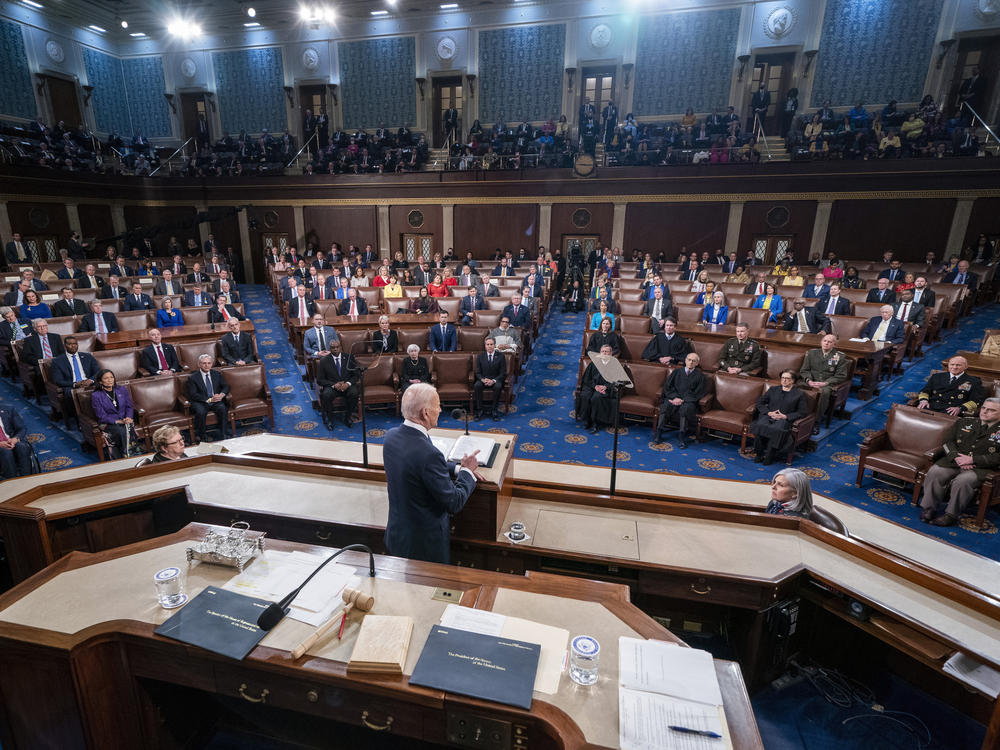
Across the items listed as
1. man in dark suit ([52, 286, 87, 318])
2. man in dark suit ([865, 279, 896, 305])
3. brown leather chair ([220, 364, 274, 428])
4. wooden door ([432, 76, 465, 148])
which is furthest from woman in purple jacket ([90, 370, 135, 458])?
wooden door ([432, 76, 465, 148])

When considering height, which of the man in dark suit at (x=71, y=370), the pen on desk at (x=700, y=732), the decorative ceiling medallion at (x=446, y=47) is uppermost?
the decorative ceiling medallion at (x=446, y=47)

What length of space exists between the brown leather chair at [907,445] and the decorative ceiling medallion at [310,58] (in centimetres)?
2131

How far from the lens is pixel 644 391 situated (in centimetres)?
694

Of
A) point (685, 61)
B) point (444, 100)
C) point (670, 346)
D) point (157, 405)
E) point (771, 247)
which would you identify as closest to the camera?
point (157, 405)

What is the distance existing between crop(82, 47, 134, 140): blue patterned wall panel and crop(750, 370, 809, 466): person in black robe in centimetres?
2520

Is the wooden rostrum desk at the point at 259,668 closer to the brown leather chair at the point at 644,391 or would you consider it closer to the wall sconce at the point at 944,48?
the brown leather chair at the point at 644,391

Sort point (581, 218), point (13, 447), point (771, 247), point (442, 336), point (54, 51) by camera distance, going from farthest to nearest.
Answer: point (54, 51) → point (581, 218) → point (771, 247) → point (442, 336) → point (13, 447)

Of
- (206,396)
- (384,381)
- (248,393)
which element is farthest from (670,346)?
(206,396)

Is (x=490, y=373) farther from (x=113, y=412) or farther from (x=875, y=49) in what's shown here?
(x=875, y=49)

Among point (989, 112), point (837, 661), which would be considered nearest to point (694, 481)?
point (837, 661)

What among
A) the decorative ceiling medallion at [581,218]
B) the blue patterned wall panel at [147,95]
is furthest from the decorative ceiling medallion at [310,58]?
the decorative ceiling medallion at [581,218]

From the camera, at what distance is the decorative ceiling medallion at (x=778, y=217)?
48.0 ft

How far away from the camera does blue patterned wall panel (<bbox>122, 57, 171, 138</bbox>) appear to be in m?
20.8

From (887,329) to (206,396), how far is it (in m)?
9.34
